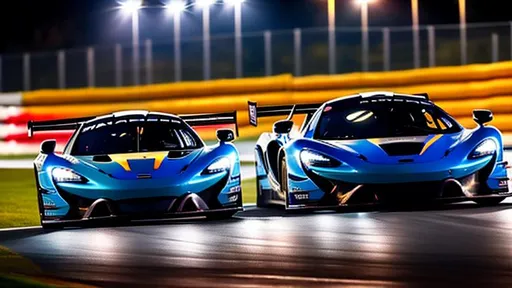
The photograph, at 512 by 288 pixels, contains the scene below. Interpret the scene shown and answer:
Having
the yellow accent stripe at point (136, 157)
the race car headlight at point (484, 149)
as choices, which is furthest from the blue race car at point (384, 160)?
the yellow accent stripe at point (136, 157)

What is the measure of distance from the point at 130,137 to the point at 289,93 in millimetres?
18318

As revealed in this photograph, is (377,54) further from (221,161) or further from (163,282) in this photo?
(163,282)

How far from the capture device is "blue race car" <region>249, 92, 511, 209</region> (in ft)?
44.5

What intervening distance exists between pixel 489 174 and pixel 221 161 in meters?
2.49

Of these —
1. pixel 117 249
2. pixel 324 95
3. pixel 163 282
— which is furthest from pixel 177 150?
pixel 324 95

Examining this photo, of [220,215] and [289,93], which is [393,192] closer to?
[220,215]

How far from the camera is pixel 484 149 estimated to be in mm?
13969

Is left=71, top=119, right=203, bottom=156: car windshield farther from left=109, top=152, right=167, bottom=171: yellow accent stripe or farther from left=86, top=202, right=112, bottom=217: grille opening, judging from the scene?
left=86, top=202, right=112, bottom=217: grille opening

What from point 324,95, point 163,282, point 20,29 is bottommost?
point 163,282

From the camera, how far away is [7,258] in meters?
11.3

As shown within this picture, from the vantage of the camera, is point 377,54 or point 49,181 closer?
point 49,181

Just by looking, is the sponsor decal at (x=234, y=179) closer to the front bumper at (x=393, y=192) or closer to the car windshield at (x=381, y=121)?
the front bumper at (x=393, y=192)

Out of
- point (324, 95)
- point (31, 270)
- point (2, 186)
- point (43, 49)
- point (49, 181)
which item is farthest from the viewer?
point (43, 49)

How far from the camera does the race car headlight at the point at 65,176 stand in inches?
537
